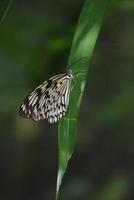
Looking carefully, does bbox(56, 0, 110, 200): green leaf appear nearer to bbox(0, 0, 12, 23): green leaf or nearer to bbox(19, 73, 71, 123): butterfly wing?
bbox(19, 73, 71, 123): butterfly wing

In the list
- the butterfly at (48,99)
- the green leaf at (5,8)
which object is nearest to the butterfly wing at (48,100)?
the butterfly at (48,99)

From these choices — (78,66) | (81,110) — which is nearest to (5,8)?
(78,66)

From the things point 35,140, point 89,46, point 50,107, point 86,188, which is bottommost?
point 86,188

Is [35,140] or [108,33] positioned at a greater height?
[108,33]

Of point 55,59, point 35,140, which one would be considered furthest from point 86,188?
point 55,59

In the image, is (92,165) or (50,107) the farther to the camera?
(92,165)

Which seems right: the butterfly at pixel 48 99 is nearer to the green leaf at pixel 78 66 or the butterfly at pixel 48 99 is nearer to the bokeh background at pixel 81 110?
the green leaf at pixel 78 66

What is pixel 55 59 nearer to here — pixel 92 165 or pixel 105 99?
pixel 105 99
